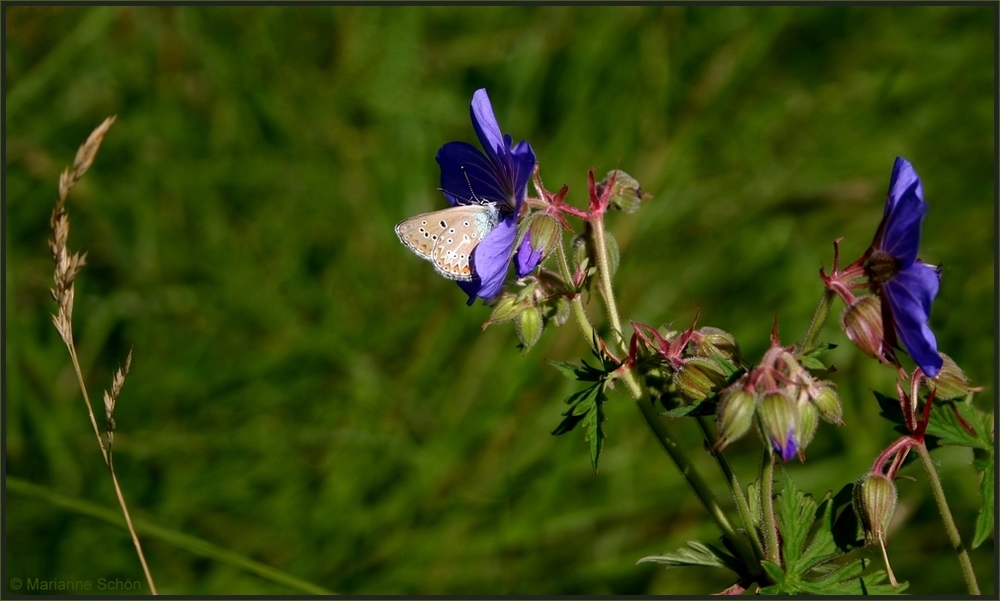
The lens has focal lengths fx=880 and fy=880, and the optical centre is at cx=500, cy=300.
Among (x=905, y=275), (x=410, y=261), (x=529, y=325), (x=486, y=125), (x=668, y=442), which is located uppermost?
(x=486, y=125)

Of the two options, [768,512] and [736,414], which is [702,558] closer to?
[768,512]

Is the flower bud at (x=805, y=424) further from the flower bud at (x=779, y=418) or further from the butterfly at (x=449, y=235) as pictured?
the butterfly at (x=449, y=235)

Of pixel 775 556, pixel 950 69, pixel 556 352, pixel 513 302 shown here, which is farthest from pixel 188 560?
pixel 950 69

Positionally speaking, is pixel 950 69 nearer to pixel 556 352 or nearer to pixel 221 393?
pixel 556 352

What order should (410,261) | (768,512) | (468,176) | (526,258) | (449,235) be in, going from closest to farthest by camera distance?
(768,512) → (526,258) → (449,235) → (468,176) → (410,261)

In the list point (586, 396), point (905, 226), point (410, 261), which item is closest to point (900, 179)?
point (905, 226)

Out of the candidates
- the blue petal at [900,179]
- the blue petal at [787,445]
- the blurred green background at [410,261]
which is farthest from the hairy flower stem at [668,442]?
the blurred green background at [410,261]
